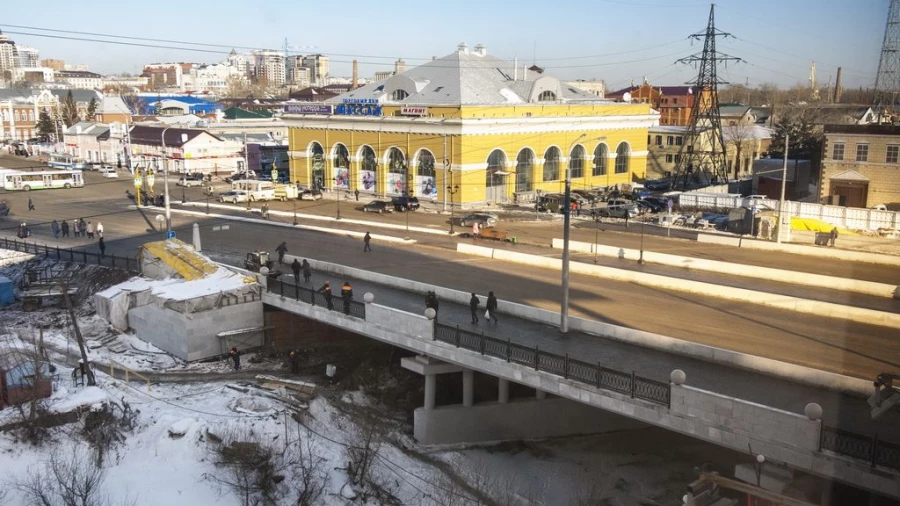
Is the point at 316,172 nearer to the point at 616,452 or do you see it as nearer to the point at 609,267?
the point at 609,267

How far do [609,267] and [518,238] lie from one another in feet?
30.7

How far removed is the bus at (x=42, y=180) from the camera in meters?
53.6

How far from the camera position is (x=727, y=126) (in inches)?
2682

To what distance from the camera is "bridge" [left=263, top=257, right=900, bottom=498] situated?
12.0 m

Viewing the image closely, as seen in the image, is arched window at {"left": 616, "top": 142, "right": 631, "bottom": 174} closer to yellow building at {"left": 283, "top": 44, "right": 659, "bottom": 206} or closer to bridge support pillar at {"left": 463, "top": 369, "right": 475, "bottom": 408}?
yellow building at {"left": 283, "top": 44, "right": 659, "bottom": 206}

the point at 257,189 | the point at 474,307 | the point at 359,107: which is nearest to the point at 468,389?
the point at 474,307

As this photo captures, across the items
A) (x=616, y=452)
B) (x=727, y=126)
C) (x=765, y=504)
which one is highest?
(x=727, y=126)

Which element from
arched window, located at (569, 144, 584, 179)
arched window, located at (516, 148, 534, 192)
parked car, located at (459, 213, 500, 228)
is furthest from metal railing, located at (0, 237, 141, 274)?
arched window, located at (569, 144, 584, 179)

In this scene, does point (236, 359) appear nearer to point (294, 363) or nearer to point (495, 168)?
point (294, 363)

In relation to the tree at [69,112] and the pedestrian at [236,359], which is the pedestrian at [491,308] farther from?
the tree at [69,112]

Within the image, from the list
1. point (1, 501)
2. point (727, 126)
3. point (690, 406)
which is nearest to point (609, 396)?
point (690, 406)

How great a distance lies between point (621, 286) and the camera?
22.8 metres

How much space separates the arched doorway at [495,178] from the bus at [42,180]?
29940 mm

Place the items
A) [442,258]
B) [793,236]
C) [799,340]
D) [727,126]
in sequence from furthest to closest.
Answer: [727,126], [793,236], [442,258], [799,340]
